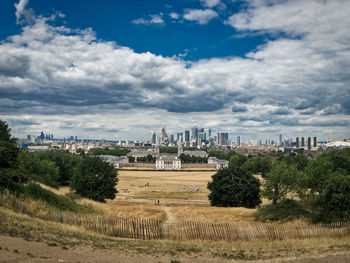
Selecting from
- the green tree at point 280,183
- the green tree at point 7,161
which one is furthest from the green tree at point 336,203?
the green tree at point 7,161

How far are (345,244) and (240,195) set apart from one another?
91.2ft

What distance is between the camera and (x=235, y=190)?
44406 millimetres

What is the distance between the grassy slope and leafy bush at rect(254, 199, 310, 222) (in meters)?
10.2

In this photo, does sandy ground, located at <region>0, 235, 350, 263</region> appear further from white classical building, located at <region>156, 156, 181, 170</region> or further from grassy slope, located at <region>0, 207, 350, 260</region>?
white classical building, located at <region>156, 156, 181, 170</region>

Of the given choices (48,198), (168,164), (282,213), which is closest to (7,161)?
(48,198)

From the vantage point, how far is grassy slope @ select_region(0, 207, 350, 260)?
13484 mm

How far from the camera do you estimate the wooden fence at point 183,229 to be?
56.7ft

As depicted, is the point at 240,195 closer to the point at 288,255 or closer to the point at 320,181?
the point at 320,181

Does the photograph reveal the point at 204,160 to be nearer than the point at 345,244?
No

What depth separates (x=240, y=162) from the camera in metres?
140

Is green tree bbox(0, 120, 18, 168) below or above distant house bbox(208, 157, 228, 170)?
above

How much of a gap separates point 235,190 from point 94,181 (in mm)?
20440

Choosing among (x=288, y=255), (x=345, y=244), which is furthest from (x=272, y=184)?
(x=288, y=255)

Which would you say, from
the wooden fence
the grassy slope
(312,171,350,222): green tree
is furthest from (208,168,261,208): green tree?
the grassy slope
